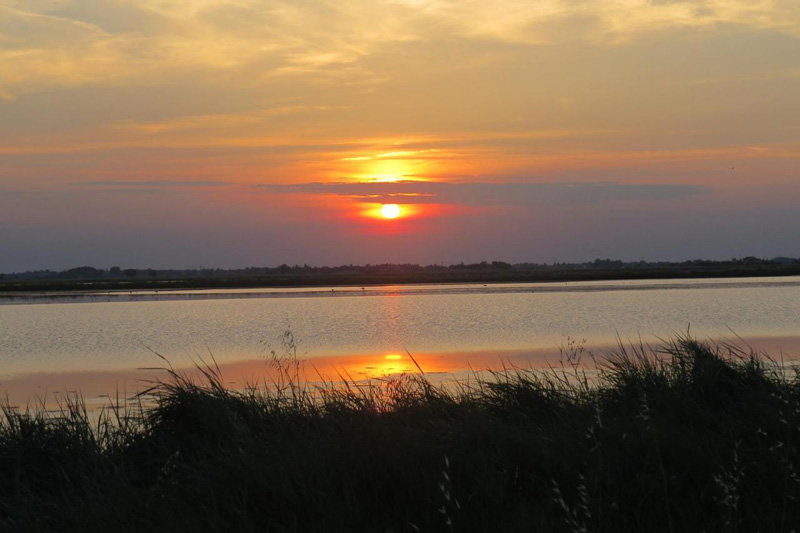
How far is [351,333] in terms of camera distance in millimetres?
33656

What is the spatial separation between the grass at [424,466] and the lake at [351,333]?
6963 mm

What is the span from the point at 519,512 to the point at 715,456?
235 centimetres

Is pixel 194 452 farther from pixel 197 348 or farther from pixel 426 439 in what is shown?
pixel 197 348

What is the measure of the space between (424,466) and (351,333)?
26230 mm

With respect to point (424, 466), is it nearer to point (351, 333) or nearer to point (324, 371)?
point (324, 371)

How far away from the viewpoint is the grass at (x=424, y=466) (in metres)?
6.68

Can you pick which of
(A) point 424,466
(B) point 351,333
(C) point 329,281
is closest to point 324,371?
(B) point 351,333

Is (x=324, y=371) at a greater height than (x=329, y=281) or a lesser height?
lesser

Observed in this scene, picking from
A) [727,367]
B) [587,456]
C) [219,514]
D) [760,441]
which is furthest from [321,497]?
[727,367]

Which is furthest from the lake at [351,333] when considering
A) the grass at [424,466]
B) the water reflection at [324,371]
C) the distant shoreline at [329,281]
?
the distant shoreline at [329,281]

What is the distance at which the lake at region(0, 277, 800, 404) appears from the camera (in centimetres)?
2305

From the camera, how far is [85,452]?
911cm

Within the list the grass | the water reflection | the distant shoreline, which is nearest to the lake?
the water reflection

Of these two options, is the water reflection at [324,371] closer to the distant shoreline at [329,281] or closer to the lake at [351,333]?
the lake at [351,333]
